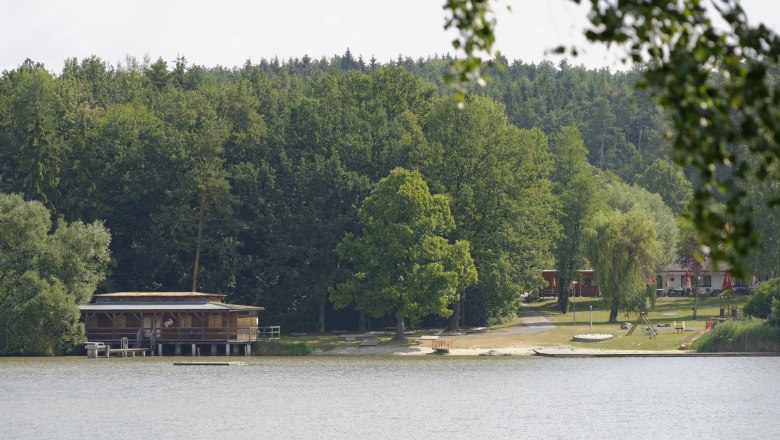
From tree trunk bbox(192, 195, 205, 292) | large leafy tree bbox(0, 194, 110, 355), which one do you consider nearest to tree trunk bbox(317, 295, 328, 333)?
tree trunk bbox(192, 195, 205, 292)

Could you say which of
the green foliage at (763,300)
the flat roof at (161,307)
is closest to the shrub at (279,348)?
the flat roof at (161,307)

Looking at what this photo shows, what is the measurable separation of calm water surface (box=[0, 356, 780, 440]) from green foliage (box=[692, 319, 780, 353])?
6.36 feet

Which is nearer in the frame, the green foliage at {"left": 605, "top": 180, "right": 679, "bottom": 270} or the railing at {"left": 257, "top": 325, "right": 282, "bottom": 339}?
the railing at {"left": 257, "top": 325, "right": 282, "bottom": 339}

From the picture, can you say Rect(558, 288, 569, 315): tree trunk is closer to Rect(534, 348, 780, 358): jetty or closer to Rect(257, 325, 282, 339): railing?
Rect(534, 348, 780, 358): jetty

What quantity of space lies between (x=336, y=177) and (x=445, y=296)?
14.5 m

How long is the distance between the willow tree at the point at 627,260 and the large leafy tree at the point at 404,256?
35.3 ft

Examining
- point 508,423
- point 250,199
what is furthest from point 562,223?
point 508,423

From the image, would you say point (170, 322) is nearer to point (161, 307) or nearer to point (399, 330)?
point (161, 307)

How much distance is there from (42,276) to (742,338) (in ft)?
153

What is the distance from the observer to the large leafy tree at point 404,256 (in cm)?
8550

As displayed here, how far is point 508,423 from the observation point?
172 feet

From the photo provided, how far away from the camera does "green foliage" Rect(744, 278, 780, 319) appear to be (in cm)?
7831

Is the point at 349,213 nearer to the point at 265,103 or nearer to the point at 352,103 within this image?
the point at 352,103

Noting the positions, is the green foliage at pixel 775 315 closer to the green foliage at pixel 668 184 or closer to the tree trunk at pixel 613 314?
the tree trunk at pixel 613 314
